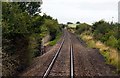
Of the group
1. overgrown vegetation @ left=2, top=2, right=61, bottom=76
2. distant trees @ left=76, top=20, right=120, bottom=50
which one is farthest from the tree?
distant trees @ left=76, top=20, right=120, bottom=50

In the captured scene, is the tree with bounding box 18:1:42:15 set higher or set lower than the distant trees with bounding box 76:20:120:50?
higher

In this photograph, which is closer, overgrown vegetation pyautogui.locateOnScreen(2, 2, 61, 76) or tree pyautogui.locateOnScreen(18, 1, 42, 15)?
overgrown vegetation pyautogui.locateOnScreen(2, 2, 61, 76)

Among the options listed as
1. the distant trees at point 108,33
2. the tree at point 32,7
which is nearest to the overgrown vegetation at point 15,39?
the tree at point 32,7

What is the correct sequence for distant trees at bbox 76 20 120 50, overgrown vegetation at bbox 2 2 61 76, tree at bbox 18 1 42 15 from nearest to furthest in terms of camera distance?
overgrown vegetation at bbox 2 2 61 76
tree at bbox 18 1 42 15
distant trees at bbox 76 20 120 50

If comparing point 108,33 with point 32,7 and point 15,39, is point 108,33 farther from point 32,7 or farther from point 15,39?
point 15,39

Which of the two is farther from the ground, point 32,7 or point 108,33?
point 32,7

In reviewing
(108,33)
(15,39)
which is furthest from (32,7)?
(108,33)

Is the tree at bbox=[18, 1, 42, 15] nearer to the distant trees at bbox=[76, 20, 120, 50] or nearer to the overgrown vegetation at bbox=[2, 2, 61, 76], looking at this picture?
the overgrown vegetation at bbox=[2, 2, 61, 76]

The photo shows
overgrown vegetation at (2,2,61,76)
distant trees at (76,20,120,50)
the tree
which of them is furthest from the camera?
distant trees at (76,20,120,50)

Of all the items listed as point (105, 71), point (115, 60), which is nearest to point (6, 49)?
point (105, 71)

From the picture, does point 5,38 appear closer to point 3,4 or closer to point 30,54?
point 3,4

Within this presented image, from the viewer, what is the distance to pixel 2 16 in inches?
737

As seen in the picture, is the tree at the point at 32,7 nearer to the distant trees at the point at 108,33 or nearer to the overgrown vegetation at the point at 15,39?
the overgrown vegetation at the point at 15,39

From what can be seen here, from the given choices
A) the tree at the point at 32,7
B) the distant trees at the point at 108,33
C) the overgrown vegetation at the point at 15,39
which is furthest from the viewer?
the distant trees at the point at 108,33
